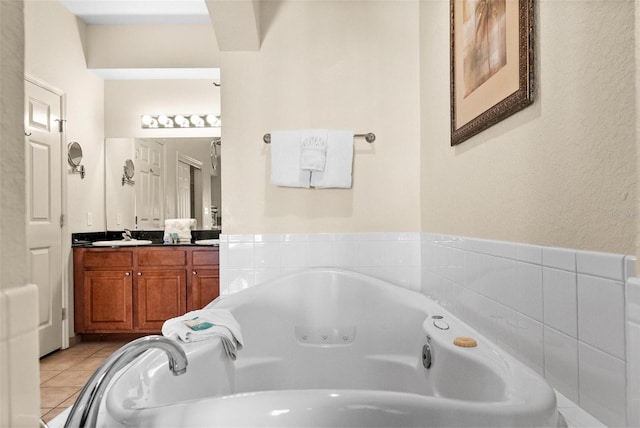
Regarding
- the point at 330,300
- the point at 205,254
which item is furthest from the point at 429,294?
the point at 205,254

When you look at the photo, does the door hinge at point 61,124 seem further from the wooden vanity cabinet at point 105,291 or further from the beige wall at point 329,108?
the beige wall at point 329,108

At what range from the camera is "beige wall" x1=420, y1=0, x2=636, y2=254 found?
803mm

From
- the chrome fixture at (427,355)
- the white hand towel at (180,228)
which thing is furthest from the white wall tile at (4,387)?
the white hand towel at (180,228)

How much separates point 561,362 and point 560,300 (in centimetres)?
14

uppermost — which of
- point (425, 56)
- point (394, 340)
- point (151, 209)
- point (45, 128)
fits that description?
point (425, 56)

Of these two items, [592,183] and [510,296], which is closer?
[592,183]

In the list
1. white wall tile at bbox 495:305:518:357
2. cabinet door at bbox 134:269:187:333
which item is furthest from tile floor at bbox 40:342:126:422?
white wall tile at bbox 495:305:518:357

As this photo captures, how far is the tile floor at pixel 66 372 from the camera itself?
224 centimetres

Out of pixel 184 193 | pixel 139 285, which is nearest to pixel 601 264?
pixel 139 285

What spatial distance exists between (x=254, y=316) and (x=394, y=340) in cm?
65

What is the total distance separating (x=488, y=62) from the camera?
1.42 metres

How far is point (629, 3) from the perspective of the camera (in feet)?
2.57

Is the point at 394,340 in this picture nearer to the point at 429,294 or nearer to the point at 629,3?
the point at 429,294

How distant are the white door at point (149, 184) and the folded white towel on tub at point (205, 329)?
8.37 feet
